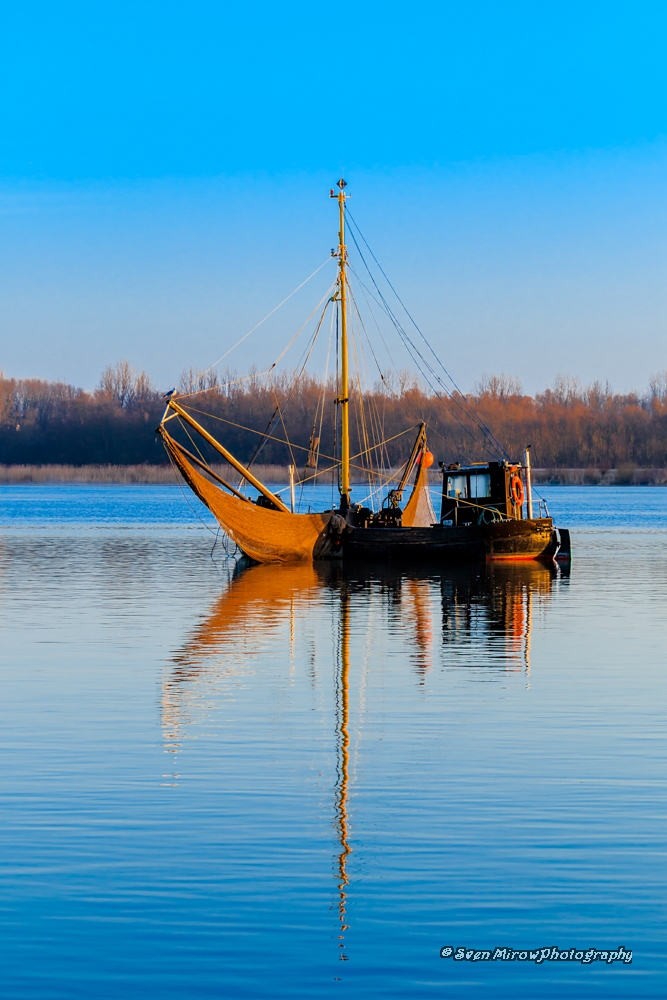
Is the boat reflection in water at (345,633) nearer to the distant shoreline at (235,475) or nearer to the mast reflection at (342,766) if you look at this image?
the mast reflection at (342,766)

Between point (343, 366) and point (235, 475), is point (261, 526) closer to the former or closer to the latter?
point (343, 366)

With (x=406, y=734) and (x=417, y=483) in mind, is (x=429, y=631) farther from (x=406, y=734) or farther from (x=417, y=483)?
(x=417, y=483)

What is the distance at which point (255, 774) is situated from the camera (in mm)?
11789

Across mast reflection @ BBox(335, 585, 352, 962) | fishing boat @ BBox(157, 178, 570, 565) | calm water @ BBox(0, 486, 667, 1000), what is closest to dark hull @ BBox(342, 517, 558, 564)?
fishing boat @ BBox(157, 178, 570, 565)

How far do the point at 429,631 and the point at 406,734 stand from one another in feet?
32.8

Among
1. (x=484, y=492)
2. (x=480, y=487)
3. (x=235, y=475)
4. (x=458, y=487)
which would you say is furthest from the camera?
(x=235, y=475)

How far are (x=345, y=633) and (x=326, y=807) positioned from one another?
40.4ft

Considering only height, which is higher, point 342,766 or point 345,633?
point 342,766

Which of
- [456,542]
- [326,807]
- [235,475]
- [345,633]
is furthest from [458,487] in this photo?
[235,475]

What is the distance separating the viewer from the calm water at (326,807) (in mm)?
7543

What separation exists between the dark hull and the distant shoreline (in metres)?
57.7

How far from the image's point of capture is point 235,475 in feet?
359

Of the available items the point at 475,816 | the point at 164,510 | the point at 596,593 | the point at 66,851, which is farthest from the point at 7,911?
the point at 164,510

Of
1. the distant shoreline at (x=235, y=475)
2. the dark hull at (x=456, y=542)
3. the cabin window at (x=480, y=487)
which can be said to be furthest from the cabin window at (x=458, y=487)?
the distant shoreline at (x=235, y=475)
